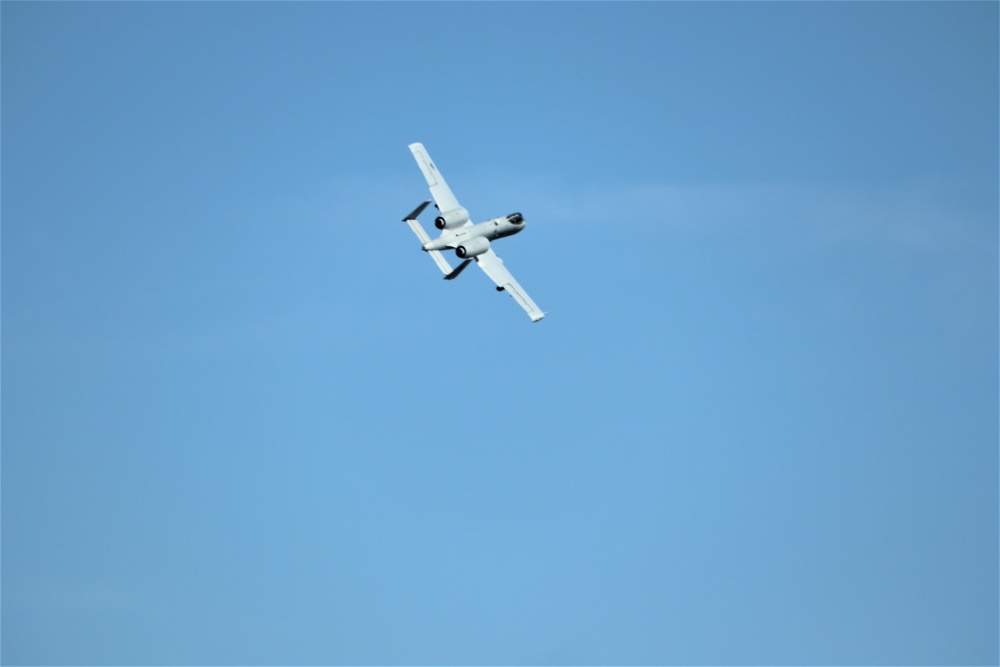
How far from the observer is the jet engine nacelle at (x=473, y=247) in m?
156

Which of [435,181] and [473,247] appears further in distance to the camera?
[435,181]

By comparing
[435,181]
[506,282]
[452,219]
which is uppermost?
[435,181]

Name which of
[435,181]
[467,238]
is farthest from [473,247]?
[435,181]

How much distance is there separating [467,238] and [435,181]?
31.9 ft

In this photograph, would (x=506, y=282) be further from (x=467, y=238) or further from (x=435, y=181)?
(x=435, y=181)

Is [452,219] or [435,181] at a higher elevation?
[435,181]

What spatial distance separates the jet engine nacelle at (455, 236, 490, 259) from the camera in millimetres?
156125

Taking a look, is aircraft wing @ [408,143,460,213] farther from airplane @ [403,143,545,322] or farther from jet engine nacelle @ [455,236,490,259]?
jet engine nacelle @ [455,236,490,259]

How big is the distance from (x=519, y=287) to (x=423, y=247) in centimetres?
1055

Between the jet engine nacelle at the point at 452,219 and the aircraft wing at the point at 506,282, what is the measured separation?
3613mm

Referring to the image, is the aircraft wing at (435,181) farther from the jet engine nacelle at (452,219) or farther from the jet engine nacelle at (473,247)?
the jet engine nacelle at (473,247)

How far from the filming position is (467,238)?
515 ft

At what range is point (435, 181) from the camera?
538 feet

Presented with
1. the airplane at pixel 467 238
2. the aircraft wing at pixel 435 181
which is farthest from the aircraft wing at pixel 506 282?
the aircraft wing at pixel 435 181
